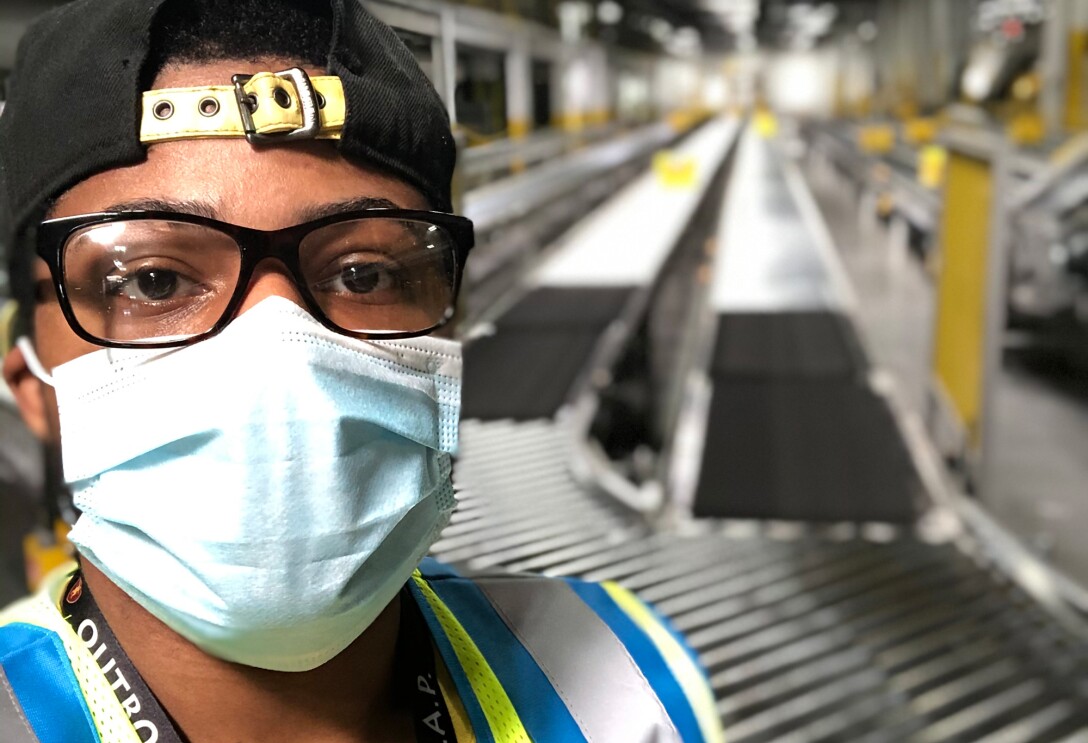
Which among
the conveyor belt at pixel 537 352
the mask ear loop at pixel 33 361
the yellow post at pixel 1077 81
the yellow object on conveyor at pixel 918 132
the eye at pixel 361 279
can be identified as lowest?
the conveyor belt at pixel 537 352

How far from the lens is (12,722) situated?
0.66m

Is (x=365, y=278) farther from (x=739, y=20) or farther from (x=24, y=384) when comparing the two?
(x=739, y=20)

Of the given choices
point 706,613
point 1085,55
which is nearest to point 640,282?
point 706,613

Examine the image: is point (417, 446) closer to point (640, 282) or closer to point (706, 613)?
point (706, 613)

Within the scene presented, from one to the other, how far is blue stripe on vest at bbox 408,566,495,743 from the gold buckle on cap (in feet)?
1.42

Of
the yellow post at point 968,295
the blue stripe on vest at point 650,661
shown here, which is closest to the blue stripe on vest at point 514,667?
the blue stripe on vest at point 650,661

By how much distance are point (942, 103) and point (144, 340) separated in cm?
1826

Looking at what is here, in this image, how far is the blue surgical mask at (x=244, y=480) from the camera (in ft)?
2.30

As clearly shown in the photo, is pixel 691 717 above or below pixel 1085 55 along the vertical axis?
below

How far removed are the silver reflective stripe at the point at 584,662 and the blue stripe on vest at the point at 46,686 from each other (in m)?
0.39

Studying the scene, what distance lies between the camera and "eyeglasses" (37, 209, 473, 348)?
702mm

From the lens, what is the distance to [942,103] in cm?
1669

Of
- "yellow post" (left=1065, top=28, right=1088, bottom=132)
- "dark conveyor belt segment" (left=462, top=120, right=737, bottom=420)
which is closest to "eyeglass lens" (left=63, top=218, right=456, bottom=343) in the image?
"dark conveyor belt segment" (left=462, top=120, right=737, bottom=420)

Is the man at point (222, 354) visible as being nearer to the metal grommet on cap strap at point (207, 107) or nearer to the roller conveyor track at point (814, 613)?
the metal grommet on cap strap at point (207, 107)
